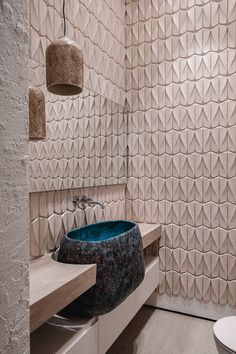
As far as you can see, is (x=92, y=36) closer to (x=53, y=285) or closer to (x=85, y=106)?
(x=85, y=106)

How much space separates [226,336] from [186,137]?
1491mm

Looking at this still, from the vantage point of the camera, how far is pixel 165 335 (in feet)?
7.20

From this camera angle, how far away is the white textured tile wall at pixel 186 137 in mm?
2277

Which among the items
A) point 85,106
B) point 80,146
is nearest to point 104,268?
point 80,146

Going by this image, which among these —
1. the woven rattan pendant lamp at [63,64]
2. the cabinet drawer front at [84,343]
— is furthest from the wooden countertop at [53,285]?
the woven rattan pendant lamp at [63,64]

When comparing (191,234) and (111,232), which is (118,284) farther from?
(191,234)

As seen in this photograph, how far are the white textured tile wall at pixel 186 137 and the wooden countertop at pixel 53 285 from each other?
1.30 meters

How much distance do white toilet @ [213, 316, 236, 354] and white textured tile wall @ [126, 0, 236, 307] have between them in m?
0.73

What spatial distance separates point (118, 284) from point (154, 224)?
3.71 ft

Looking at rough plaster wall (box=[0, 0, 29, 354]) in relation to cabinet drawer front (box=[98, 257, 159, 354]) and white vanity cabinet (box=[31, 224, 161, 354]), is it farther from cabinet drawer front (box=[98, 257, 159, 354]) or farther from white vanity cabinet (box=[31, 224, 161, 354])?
cabinet drawer front (box=[98, 257, 159, 354])

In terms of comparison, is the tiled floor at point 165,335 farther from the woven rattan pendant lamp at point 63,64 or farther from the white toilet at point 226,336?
the woven rattan pendant lamp at point 63,64

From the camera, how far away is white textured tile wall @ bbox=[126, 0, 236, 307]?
2277 millimetres

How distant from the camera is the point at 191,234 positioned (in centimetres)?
241

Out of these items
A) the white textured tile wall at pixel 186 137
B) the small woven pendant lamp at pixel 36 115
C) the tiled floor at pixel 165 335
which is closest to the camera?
the small woven pendant lamp at pixel 36 115
